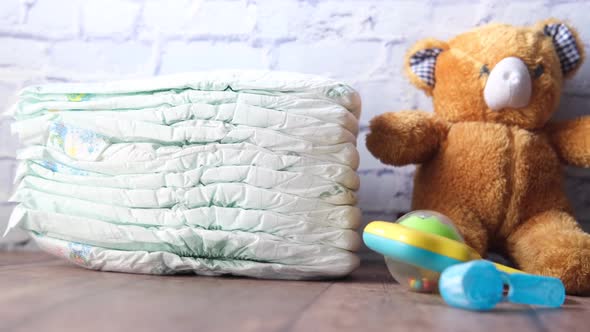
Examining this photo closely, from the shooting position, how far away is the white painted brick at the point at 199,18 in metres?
1.29

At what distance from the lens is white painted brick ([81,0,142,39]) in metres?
1.31

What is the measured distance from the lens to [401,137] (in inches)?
40.3

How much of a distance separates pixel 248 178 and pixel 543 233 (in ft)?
1.63

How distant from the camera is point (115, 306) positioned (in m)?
0.66

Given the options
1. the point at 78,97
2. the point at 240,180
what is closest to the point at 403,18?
the point at 240,180

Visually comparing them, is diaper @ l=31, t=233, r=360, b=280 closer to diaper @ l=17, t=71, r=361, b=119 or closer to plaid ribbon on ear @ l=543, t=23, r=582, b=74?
diaper @ l=17, t=71, r=361, b=119

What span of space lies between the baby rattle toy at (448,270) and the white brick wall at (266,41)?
42 cm

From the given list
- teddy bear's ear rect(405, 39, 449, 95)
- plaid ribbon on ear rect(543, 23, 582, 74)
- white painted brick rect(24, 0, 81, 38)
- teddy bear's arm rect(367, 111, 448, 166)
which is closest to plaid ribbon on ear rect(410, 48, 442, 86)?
teddy bear's ear rect(405, 39, 449, 95)

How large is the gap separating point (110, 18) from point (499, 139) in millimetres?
888

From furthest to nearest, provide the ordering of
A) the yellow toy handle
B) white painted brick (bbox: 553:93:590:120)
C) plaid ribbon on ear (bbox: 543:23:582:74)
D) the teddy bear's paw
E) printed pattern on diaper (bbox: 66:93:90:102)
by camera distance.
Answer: white painted brick (bbox: 553:93:590:120), plaid ribbon on ear (bbox: 543:23:582:74), printed pattern on diaper (bbox: 66:93:90:102), the teddy bear's paw, the yellow toy handle

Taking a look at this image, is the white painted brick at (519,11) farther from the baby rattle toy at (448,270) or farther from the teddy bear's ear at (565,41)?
the baby rattle toy at (448,270)

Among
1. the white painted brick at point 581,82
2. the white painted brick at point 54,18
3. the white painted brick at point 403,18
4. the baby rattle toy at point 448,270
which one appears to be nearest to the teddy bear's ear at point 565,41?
the white painted brick at point 581,82

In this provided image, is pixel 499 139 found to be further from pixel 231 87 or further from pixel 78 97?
pixel 78 97

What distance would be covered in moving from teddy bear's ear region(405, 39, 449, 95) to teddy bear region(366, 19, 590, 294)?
36 millimetres
